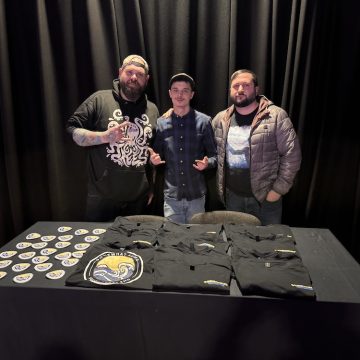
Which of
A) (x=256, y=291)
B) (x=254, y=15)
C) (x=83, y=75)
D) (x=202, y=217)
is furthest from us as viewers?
(x=83, y=75)

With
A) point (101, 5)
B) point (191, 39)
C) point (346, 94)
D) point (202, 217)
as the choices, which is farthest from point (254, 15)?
point (202, 217)

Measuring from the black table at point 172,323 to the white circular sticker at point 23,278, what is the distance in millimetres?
22

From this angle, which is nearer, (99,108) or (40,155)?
(99,108)

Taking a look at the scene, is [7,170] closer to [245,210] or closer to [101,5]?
[101,5]

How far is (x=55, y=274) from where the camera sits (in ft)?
4.43

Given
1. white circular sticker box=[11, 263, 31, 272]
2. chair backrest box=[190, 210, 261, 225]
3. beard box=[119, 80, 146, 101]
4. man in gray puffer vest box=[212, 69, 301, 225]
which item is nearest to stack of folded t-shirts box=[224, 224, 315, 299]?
chair backrest box=[190, 210, 261, 225]

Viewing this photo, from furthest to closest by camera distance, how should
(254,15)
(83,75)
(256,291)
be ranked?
(83,75) < (254,15) < (256,291)

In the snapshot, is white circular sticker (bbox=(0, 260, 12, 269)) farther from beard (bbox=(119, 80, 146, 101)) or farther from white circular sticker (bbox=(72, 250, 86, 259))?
beard (bbox=(119, 80, 146, 101))

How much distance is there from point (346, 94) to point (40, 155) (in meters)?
2.42

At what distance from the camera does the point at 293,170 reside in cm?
215

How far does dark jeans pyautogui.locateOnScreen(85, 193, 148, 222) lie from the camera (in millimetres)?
2400

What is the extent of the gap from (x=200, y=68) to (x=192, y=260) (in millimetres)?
1498

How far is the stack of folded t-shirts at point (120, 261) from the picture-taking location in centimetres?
128

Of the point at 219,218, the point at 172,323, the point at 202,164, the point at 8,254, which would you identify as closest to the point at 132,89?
the point at 202,164
